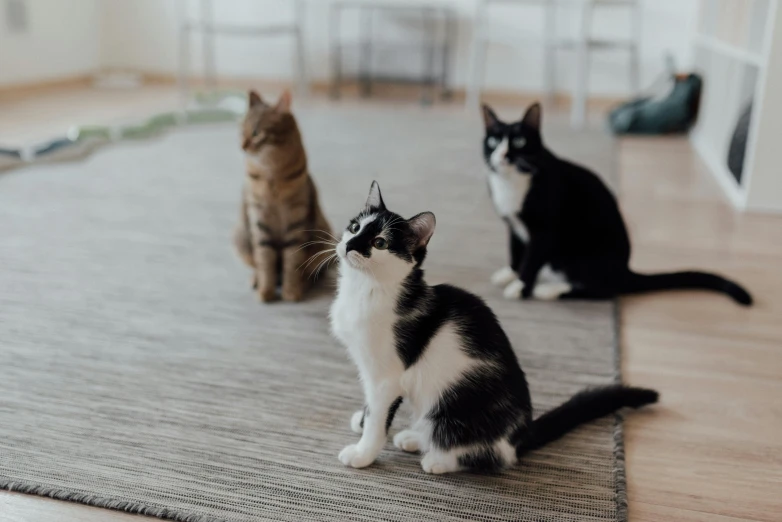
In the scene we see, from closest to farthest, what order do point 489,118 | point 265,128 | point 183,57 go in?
point 265,128 → point 489,118 → point 183,57

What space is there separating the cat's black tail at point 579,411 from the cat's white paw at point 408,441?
0.17 m

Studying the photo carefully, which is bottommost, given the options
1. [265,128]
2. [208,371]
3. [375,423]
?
[208,371]

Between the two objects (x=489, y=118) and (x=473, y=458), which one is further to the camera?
(x=489, y=118)

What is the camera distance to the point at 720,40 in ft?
12.0

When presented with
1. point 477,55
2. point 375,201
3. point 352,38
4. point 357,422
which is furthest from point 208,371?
point 352,38

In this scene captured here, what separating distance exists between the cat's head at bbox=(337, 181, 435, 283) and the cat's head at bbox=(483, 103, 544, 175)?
0.72 metres

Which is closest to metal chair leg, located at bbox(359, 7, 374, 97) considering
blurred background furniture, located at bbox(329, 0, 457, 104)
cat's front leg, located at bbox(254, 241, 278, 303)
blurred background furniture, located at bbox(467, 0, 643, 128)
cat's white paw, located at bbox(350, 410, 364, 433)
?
blurred background furniture, located at bbox(329, 0, 457, 104)

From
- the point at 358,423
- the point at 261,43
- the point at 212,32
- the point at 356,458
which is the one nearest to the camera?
the point at 356,458

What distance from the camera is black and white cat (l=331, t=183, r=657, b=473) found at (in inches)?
44.0

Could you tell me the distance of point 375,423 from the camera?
3.85 ft

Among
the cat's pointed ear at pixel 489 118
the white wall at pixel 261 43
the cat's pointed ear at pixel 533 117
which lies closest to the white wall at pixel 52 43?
the white wall at pixel 261 43

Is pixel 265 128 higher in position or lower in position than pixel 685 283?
higher

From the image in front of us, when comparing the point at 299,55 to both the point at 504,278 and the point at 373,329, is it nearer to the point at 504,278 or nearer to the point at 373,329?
the point at 504,278

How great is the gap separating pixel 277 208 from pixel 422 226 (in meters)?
0.79
